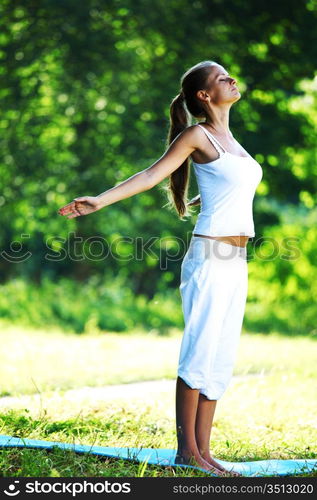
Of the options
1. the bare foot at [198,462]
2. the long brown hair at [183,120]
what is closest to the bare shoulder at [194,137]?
the long brown hair at [183,120]

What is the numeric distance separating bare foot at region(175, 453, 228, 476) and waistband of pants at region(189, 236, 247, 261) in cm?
95

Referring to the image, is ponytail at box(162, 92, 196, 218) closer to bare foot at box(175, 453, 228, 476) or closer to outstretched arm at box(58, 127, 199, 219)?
outstretched arm at box(58, 127, 199, 219)

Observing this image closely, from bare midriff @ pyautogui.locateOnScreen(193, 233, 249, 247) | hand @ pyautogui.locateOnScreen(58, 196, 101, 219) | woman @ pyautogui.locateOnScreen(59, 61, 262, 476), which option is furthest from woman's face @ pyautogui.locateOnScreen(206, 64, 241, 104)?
hand @ pyautogui.locateOnScreen(58, 196, 101, 219)

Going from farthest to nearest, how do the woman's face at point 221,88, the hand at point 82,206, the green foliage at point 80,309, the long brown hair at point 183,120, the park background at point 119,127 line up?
the green foliage at point 80,309 < the park background at point 119,127 < the long brown hair at point 183,120 < the woman's face at point 221,88 < the hand at point 82,206

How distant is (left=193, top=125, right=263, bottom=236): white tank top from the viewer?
12.2ft

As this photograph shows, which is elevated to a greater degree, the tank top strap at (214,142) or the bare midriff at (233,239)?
the tank top strap at (214,142)

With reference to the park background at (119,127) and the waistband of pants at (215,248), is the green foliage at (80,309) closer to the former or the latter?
the park background at (119,127)

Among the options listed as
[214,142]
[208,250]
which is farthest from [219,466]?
[214,142]

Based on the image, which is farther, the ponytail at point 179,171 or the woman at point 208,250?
the ponytail at point 179,171

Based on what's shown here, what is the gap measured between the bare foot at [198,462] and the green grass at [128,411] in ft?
0.20

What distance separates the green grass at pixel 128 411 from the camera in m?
3.70

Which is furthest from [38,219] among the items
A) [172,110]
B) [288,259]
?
[172,110]

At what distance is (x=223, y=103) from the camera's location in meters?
3.85

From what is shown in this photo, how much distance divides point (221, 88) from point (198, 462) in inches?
71.2
